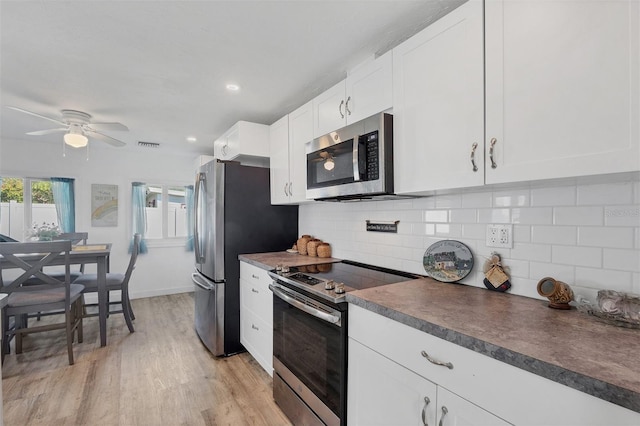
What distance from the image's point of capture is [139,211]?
469cm

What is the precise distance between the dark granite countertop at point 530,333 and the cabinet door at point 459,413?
0.59ft

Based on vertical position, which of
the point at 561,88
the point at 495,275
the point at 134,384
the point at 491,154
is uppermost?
the point at 561,88

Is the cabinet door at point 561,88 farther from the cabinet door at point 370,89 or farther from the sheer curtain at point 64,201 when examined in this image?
the sheer curtain at point 64,201

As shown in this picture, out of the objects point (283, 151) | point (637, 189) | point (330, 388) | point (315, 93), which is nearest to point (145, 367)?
point (330, 388)

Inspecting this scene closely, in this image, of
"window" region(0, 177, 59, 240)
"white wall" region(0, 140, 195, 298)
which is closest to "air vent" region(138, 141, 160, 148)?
"white wall" region(0, 140, 195, 298)

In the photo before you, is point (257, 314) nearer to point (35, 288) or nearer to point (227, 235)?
point (227, 235)

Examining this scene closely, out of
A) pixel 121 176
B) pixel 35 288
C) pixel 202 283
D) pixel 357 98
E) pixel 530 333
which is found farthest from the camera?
pixel 121 176

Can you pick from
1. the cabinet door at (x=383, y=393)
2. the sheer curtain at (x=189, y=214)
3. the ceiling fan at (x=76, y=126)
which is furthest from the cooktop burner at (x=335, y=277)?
the sheer curtain at (x=189, y=214)

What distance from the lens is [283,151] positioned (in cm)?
276

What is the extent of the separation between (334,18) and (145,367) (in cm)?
300

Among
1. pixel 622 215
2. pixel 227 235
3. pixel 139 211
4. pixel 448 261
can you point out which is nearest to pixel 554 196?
pixel 622 215

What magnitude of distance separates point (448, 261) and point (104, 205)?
493 centimetres

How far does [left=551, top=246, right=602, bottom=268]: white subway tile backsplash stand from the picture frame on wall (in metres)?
5.32

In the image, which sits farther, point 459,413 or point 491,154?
point 491,154
